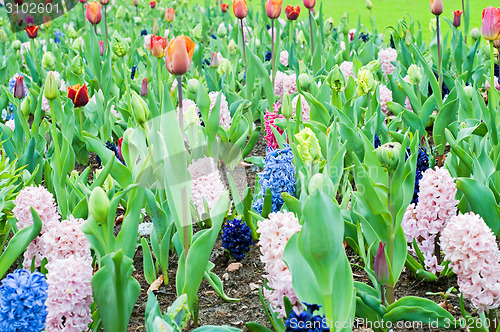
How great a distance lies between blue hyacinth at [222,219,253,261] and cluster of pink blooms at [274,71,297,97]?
1.46 meters

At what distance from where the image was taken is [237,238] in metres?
1.89

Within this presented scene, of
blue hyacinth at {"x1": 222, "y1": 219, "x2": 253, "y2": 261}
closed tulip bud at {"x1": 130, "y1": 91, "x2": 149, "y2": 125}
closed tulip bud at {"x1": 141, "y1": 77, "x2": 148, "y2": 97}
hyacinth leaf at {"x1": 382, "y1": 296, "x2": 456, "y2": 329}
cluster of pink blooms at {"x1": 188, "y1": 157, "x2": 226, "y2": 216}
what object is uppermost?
closed tulip bud at {"x1": 130, "y1": 91, "x2": 149, "y2": 125}

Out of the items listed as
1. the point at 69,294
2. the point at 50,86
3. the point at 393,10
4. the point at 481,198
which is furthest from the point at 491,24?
the point at 393,10

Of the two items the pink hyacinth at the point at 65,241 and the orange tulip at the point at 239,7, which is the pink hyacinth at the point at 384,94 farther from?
the pink hyacinth at the point at 65,241

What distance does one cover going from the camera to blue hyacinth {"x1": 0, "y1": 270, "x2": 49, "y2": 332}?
121 centimetres

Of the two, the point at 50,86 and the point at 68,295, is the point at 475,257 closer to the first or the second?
the point at 68,295

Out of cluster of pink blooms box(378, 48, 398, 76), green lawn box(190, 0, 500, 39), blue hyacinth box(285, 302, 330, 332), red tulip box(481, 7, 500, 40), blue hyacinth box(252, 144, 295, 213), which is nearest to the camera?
blue hyacinth box(285, 302, 330, 332)

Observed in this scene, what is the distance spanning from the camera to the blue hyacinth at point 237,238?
6.21 feet

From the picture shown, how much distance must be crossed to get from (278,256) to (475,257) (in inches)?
17.3

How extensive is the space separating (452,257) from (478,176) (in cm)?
60

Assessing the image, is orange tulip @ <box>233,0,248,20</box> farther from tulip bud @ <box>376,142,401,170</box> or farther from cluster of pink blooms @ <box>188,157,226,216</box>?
tulip bud @ <box>376,142,401,170</box>

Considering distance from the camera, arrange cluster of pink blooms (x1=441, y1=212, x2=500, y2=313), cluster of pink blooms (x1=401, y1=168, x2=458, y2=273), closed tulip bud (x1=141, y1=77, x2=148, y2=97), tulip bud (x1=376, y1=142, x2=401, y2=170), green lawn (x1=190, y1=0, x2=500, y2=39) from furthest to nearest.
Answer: green lawn (x1=190, y1=0, x2=500, y2=39), closed tulip bud (x1=141, y1=77, x2=148, y2=97), cluster of pink blooms (x1=401, y1=168, x2=458, y2=273), tulip bud (x1=376, y1=142, x2=401, y2=170), cluster of pink blooms (x1=441, y1=212, x2=500, y2=313)

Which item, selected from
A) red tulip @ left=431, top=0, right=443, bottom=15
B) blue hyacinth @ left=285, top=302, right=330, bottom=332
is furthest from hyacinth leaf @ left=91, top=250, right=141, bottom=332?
red tulip @ left=431, top=0, right=443, bottom=15

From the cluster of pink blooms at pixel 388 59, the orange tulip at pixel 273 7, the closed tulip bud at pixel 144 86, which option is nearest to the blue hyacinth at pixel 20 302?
the closed tulip bud at pixel 144 86
